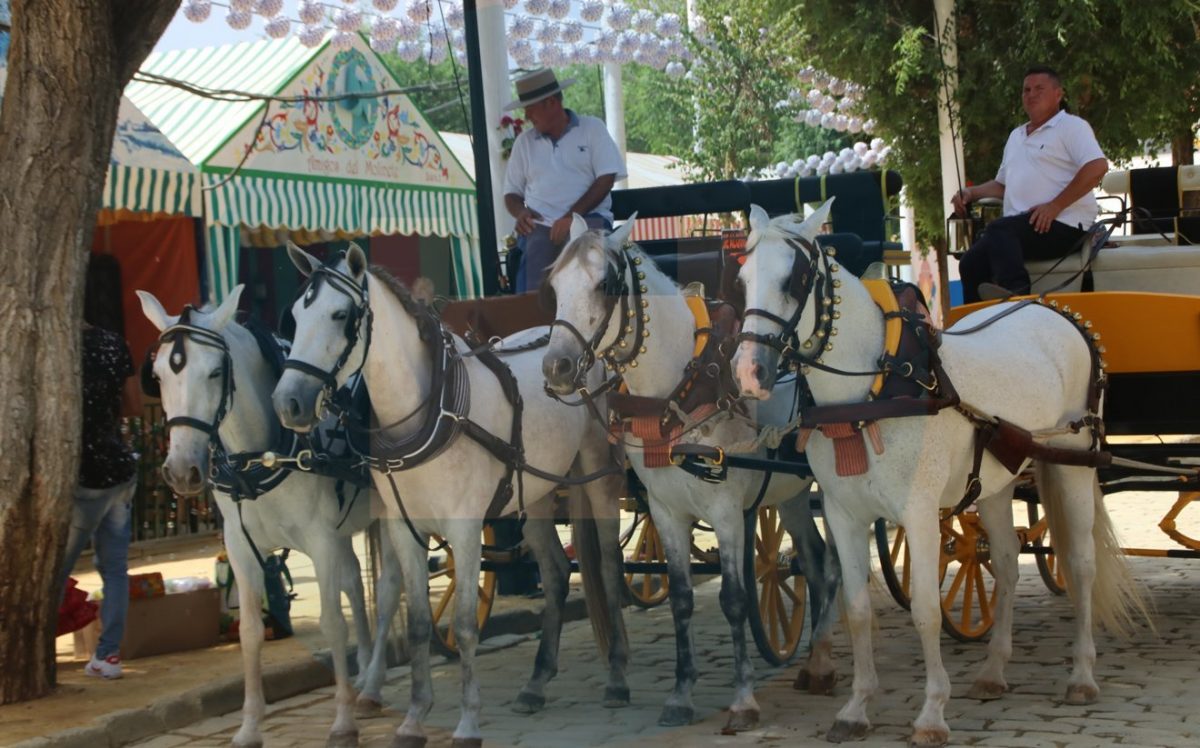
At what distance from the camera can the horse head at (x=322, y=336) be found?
5.18m

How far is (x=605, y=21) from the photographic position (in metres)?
13.7

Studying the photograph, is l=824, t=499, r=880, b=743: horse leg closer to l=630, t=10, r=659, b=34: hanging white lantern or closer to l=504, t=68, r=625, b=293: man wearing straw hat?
l=504, t=68, r=625, b=293: man wearing straw hat

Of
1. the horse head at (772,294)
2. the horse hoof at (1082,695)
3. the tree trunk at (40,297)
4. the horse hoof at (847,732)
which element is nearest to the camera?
the horse head at (772,294)

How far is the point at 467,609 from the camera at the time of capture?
18.8 feet

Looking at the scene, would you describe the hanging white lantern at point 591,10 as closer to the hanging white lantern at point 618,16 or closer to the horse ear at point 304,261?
the hanging white lantern at point 618,16

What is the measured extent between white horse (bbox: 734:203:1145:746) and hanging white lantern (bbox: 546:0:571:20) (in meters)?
6.74

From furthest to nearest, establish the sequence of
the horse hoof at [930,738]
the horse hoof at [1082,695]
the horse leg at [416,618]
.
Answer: the horse hoof at [1082,695] < the horse leg at [416,618] < the horse hoof at [930,738]

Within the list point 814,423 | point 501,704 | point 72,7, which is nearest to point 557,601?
point 501,704

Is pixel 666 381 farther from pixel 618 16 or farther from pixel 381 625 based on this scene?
pixel 618 16

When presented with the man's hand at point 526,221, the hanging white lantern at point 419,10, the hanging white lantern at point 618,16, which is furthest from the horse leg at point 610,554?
the hanging white lantern at point 618,16

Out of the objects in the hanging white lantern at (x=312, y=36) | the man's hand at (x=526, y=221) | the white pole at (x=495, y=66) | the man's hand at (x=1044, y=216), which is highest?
the hanging white lantern at (x=312, y=36)

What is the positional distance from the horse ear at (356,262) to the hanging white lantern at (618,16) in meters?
8.63

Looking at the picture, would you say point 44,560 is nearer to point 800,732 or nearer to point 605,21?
point 800,732

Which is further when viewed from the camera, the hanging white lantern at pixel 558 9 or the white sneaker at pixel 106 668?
the hanging white lantern at pixel 558 9
